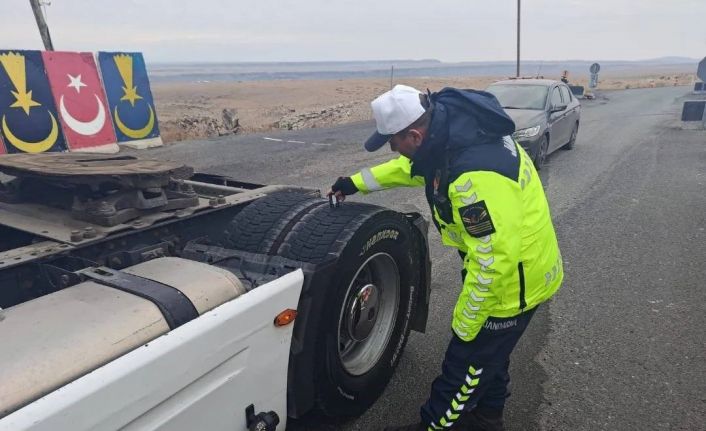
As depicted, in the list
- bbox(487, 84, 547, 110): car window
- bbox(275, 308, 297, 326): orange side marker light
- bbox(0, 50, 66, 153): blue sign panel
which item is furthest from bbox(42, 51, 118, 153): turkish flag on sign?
bbox(275, 308, 297, 326): orange side marker light

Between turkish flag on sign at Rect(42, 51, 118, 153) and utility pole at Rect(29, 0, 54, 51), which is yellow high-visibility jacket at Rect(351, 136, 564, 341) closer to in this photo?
turkish flag on sign at Rect(42, 51, 118, 153)

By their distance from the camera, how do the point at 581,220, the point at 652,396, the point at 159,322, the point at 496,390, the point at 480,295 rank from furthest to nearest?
the point at 581,220
the point at 652,396
the point at 496,390
the point at 480,295
the point at 159,322

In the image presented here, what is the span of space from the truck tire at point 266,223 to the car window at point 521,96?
8243mm

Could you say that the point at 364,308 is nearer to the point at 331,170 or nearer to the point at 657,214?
the point at 657,214

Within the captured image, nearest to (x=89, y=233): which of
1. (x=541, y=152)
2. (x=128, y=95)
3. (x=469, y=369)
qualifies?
(x=469, y=369)

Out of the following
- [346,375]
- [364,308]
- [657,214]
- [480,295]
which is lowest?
[657,214]

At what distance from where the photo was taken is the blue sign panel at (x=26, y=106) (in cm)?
931

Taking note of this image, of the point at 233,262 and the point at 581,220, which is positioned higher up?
the point at 233,262

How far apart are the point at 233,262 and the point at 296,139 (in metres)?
11.5

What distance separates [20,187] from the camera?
277cm

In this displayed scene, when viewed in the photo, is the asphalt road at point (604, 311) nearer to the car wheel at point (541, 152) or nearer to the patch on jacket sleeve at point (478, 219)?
the car wheel at point (541, 152)

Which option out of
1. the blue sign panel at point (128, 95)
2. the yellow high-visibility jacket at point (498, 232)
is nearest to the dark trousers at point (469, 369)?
the yellow high-visibility jacket at point (498, 232)

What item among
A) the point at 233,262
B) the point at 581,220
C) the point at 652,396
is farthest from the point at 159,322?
the point at 581,220

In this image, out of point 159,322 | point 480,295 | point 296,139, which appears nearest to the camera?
point 159,322
